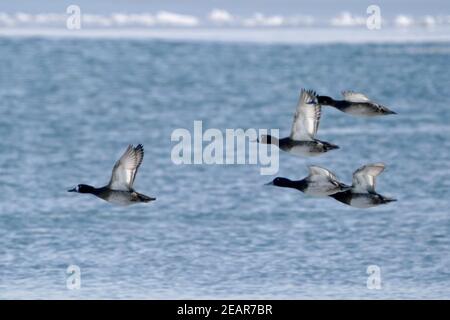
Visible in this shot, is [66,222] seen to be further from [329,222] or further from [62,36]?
[62,36]

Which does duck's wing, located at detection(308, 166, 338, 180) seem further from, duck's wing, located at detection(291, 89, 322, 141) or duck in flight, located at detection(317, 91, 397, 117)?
duck in flight, located at detection(317, 91, 397, 117)

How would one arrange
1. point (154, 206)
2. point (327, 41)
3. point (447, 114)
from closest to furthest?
point (154, 206)
point (447, 114)
point (327, 41)

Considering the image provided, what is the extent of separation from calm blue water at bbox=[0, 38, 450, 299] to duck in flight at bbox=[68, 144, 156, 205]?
6.85 ft

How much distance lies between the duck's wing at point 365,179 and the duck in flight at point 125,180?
6.10 ft

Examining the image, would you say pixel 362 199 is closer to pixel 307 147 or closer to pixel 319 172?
pixel 319 172

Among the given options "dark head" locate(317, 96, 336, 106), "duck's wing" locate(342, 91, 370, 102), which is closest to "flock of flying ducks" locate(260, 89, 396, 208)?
"duck's wing" locate(342, 91, 370, 102)

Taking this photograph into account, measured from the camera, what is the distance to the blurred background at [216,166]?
16141 millimetres

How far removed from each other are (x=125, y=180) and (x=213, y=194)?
24.7 ft

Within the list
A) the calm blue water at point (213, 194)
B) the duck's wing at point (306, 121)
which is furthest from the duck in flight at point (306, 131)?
the calm blue water at point (213, 194)

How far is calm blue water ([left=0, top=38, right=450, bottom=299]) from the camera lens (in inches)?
628

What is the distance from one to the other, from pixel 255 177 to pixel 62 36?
25117 millimetres

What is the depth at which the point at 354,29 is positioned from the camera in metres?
45.3

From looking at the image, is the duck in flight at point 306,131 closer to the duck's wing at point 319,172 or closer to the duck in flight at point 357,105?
the duck's wing at point 319,172
